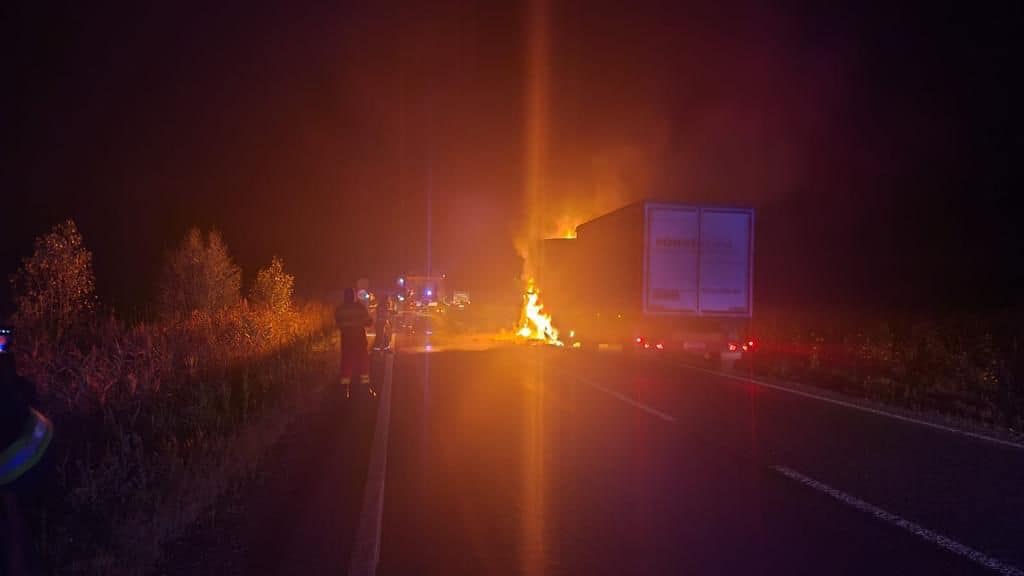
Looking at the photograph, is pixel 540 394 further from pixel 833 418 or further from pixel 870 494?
pixel 870 494

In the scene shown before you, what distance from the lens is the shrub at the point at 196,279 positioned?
79.5 ft

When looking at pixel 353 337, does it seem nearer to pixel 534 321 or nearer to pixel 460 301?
pixel 534 321

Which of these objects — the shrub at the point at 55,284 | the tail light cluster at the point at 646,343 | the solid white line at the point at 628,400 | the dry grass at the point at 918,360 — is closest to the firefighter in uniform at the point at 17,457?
the solid white line at the point at 628,400

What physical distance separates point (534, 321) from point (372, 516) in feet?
75.6

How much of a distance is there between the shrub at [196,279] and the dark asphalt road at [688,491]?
1409 centimetres

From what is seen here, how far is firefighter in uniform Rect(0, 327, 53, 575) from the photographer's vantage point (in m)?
2.61

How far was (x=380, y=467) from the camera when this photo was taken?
8.08 meters

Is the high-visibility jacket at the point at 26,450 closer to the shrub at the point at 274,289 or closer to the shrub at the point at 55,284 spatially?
the shrub at the point at 55,284

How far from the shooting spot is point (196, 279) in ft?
79.5

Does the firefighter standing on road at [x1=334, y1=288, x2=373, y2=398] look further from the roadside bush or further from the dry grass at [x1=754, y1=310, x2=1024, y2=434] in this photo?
the dry grass at [x1=754, y1=310, x2=1024, y2=434]

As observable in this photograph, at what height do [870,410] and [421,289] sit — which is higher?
[421,289]

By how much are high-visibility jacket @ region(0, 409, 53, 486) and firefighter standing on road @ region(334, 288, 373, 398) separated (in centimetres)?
989

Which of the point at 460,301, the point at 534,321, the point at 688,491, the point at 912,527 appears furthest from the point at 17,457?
the point at 460,301

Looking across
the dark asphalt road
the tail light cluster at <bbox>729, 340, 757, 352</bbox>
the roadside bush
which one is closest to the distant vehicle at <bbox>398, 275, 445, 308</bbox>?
the roadside bush
